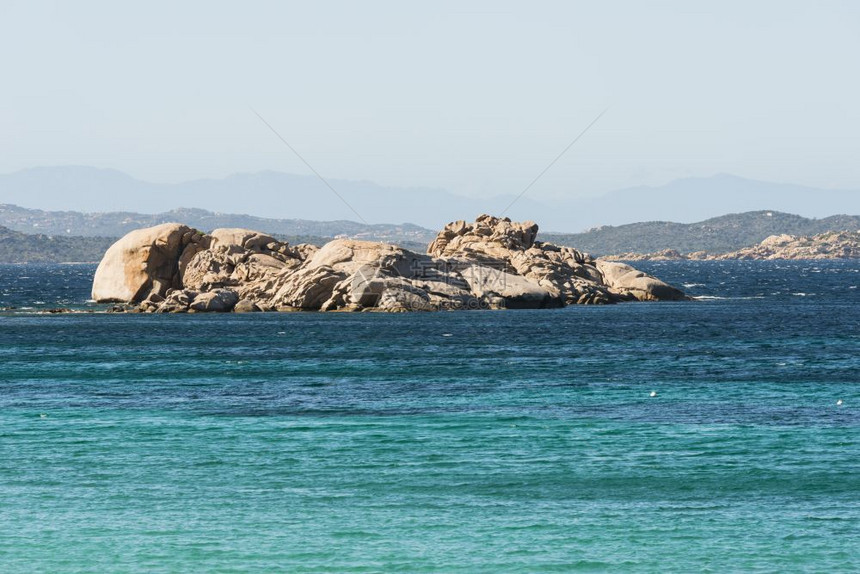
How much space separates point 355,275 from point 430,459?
168 ft

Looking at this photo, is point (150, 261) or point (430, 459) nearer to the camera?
point (430, 459)

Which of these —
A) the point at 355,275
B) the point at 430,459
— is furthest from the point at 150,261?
the point at 430,459

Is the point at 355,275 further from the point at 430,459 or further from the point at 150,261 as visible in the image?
the point at 430,459

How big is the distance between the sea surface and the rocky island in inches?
910

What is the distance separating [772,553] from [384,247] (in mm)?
61723

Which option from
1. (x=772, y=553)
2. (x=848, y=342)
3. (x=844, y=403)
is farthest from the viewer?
(x=848, y=342)

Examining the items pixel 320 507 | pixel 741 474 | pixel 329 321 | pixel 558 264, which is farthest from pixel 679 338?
pixel 320 507

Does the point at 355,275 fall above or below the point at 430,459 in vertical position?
above

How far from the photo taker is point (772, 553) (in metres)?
21.2

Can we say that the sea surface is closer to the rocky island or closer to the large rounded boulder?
the rocky island

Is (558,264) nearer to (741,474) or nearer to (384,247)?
(384,247)

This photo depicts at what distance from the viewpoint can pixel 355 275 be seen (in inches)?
3142

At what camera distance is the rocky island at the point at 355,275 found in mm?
80375

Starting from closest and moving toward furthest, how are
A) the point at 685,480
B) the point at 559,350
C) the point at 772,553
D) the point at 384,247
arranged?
the point at 772,553 → the point at 685,480 → the point at 559,350 → the point at 384,247
